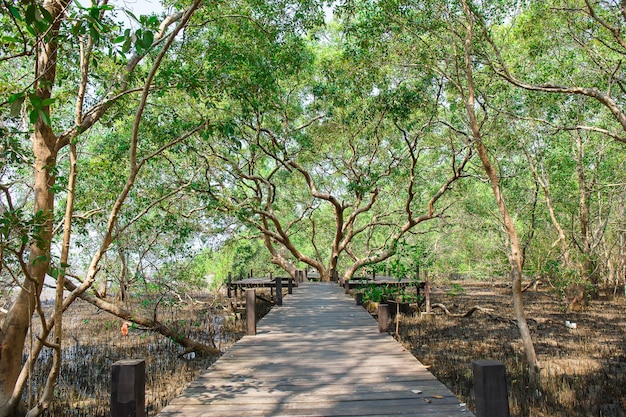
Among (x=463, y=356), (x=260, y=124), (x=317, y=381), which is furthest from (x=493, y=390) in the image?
(x=260, y=124)

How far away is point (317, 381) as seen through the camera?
4.37 m

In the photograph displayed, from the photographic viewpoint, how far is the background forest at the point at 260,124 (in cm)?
472

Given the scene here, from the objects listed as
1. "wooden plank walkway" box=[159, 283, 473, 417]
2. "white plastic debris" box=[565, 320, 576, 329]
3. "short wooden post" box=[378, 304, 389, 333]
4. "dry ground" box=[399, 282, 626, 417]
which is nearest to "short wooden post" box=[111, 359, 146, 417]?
"wooden plank walkway" box=[159, 283, 473, 417]

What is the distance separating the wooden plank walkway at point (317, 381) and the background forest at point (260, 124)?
4.96ft

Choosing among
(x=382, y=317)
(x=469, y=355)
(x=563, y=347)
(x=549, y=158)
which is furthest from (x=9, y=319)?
(x=549, y=158)

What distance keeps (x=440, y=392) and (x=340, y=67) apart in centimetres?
878

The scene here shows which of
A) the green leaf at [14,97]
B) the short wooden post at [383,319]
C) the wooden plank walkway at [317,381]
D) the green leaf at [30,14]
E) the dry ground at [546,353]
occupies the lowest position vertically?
the dry ground at [546,353]

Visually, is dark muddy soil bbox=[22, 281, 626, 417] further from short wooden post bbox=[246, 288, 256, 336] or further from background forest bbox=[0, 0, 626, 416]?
short wooden post bbox=[246, 288, 256, 336]

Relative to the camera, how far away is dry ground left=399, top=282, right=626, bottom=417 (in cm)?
592

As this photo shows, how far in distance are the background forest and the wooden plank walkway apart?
1513 mm

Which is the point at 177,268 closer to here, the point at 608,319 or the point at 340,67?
the point at 340,67

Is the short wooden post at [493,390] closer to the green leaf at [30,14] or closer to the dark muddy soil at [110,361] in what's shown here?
the green leaf at [30,14]

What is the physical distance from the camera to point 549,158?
561 inches

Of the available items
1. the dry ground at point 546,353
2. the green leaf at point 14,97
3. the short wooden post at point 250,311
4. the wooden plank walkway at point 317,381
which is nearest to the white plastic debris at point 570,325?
the dry ground at point 546,353
